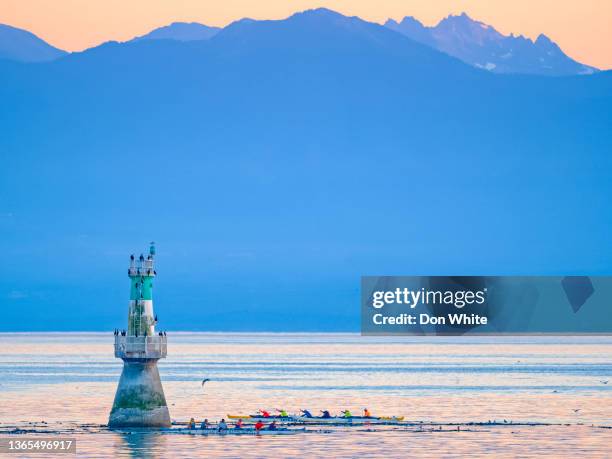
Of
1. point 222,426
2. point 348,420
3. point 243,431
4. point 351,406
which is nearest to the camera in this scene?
point 243,431

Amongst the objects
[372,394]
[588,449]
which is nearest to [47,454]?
[588,449]

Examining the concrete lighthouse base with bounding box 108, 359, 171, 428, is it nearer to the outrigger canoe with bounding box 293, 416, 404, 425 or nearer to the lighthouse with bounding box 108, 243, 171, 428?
the lighthouse with bounding box 108, 243, 171, 428

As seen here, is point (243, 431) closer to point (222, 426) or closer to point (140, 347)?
point (222, 426)

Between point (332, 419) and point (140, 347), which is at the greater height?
point (140, 347)

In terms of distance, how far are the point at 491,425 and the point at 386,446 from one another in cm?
1549

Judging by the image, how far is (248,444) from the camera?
8506cm

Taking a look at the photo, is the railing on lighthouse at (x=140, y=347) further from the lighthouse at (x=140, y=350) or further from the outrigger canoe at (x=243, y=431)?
the outrigger canoe at (x=243, y=431)

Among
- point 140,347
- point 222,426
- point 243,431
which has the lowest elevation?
point 243,431

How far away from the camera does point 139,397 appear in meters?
78.9

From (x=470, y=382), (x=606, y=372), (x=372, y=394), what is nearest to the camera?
(x=372, y=394)

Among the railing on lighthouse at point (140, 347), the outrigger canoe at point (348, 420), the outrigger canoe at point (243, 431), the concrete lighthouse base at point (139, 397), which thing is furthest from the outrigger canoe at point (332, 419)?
the railing on lighthouse at point (140, 347)

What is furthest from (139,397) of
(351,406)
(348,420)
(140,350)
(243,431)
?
(351,406)

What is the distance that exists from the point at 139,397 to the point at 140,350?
290 centimetres

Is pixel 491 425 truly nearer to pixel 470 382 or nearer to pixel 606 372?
pixel 470 382
